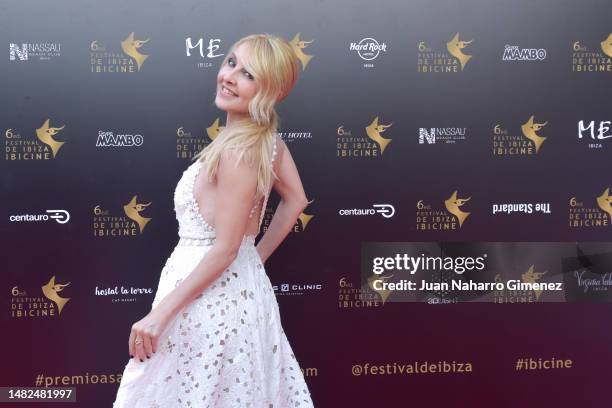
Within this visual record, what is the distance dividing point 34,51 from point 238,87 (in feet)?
5.31

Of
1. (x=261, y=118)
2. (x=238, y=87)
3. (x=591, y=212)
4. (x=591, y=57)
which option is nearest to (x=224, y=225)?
(x=261, y=118)

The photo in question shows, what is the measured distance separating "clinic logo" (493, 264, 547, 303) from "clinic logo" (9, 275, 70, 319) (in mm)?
2170

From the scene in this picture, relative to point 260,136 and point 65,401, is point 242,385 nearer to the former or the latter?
point 260,136

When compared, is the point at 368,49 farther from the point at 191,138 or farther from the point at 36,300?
the point at 36,300

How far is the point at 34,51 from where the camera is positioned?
3.33 meters

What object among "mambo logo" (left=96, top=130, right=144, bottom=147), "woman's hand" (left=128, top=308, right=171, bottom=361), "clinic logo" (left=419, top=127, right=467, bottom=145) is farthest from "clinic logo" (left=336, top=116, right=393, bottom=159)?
"woman's hand" (left=128, top=308, right=171, bottom=361)

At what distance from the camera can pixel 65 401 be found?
347 cm

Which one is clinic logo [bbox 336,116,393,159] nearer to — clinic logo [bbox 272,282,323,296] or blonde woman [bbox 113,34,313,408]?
clinic logo [bbox 272,282,323,296]

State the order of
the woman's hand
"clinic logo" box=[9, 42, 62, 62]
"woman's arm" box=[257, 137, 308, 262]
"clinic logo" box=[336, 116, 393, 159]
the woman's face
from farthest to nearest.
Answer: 1. "clinic logo" box=[336, 116, 393, 159]
2. "clinic logo" box=[9, 42, 62, 62]
3. "woman's arm" box=[257, 137, 308, 262]
4. the woman's face
5. the woman's hand

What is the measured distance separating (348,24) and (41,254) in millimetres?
1893

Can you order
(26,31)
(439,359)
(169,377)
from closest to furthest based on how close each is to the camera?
(169,377) → (26,31) → (439,359)

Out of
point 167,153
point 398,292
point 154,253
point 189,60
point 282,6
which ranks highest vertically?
point 282,6

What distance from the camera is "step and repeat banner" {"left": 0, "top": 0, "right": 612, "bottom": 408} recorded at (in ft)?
11.0

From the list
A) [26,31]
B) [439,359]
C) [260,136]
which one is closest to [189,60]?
[26,31]
